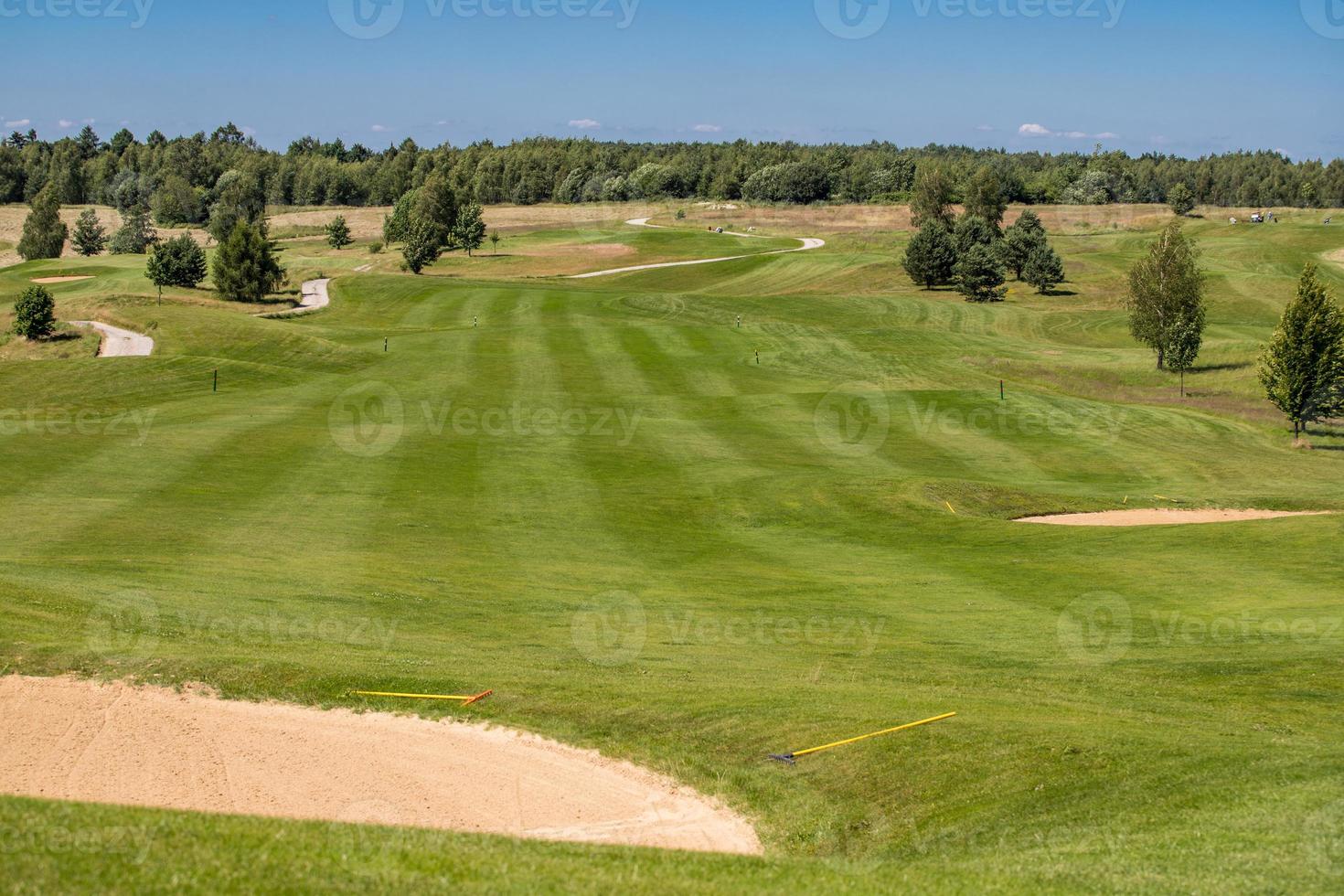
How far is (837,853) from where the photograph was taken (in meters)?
14.4

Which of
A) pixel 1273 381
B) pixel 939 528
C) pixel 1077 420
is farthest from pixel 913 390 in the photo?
pixel 939 528

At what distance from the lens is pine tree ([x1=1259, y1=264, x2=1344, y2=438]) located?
185 feet

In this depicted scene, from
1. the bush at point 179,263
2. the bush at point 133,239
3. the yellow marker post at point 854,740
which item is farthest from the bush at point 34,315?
the bush at point 133,239

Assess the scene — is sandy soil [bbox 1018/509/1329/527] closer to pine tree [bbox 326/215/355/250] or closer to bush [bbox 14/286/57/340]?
bush [bbox 14/286/57/340]

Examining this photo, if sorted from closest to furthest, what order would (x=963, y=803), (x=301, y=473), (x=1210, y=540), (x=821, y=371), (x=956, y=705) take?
(x=963, y=803)
(x=956, y=705)
(x=1210, y=540)
(x=301, y=473)
(x=821, y=371)

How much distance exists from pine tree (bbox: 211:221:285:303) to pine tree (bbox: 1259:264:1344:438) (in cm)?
8096

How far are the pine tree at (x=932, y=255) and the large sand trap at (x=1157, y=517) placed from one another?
7723 cm

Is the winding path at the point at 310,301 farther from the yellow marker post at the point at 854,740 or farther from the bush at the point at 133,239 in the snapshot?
the yellow marker post at the point at 854,740

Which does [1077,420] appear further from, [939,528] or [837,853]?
[837,853]

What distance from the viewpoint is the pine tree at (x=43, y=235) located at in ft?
534

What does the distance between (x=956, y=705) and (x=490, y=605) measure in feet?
36.2

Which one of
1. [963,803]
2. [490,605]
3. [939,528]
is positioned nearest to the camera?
[963,803]

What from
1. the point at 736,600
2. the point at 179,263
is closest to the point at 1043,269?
the point at 179,263

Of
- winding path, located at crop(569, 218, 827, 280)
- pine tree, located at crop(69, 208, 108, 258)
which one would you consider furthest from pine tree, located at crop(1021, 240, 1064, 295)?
pine tree, located at crop(69, 208, 108, 258)
